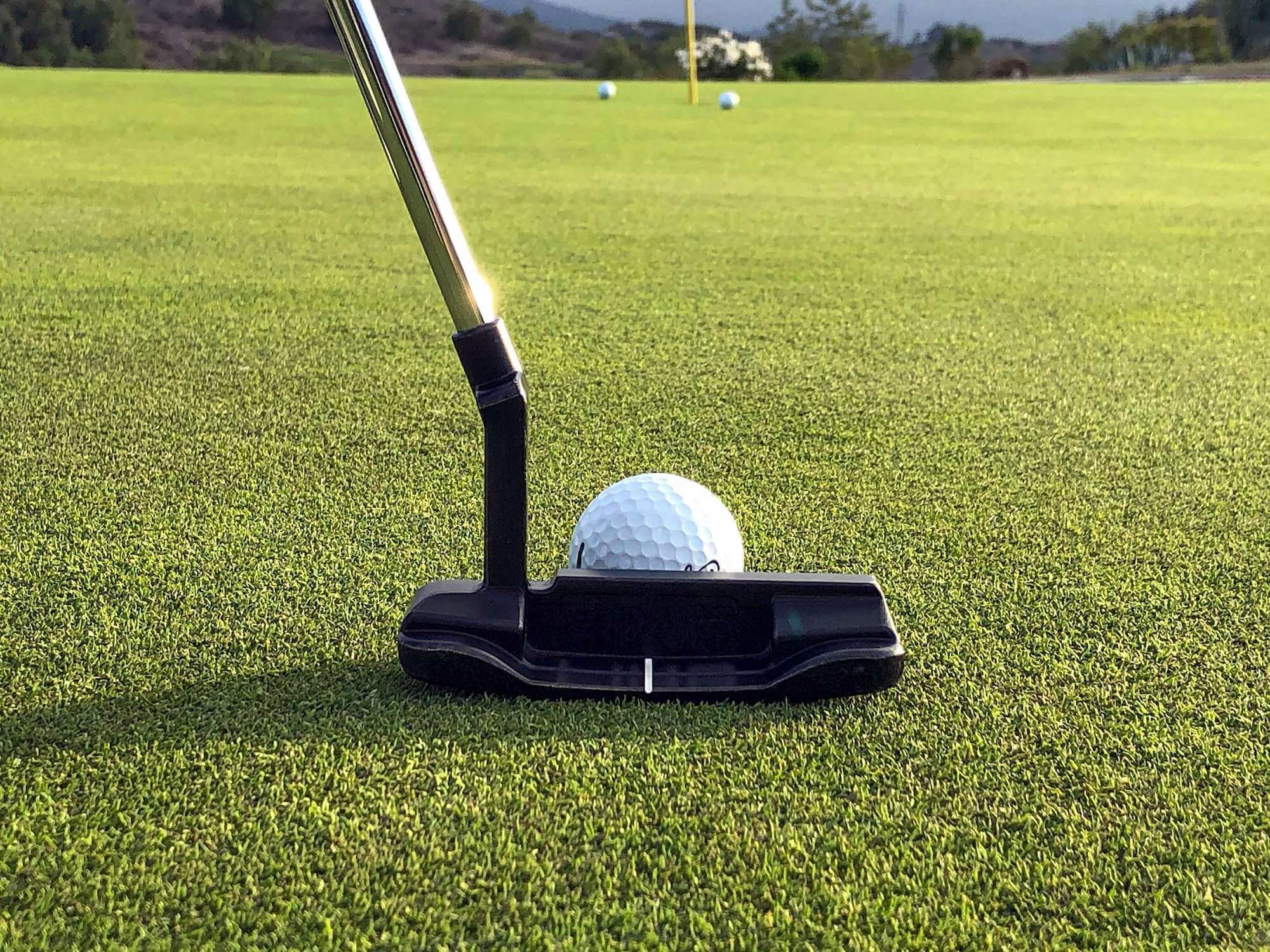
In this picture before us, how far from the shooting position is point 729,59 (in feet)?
108

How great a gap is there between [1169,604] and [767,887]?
107 centimetres

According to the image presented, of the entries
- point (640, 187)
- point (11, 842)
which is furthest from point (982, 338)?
point (640, 187)

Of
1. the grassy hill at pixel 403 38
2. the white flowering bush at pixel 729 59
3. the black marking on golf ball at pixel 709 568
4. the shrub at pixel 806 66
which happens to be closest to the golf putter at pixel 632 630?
the black marking on golf ball at pixel 709 568

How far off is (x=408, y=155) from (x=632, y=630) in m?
0.69

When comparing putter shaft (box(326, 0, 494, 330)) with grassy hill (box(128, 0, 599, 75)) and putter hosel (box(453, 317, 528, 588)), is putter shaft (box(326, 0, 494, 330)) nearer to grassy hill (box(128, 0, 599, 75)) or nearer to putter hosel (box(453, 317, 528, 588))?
putter hosel (box(453, 317, 528, 588))

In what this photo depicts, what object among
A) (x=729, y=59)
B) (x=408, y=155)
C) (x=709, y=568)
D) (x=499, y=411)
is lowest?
(x=709, y=568)

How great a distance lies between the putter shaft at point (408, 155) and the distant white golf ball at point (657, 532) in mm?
451

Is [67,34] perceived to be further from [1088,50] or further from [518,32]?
[1088,50]

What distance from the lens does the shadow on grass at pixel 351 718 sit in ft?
4.91

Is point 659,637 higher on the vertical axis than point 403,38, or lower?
lower

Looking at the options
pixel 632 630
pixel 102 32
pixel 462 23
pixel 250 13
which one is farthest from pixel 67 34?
pixel 632 630

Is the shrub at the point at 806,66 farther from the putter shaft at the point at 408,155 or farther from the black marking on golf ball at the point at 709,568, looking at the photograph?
the putter shaft at the point at 408,155

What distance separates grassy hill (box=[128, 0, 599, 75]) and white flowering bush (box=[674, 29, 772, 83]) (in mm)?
6059

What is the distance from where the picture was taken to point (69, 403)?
3.03 meters
